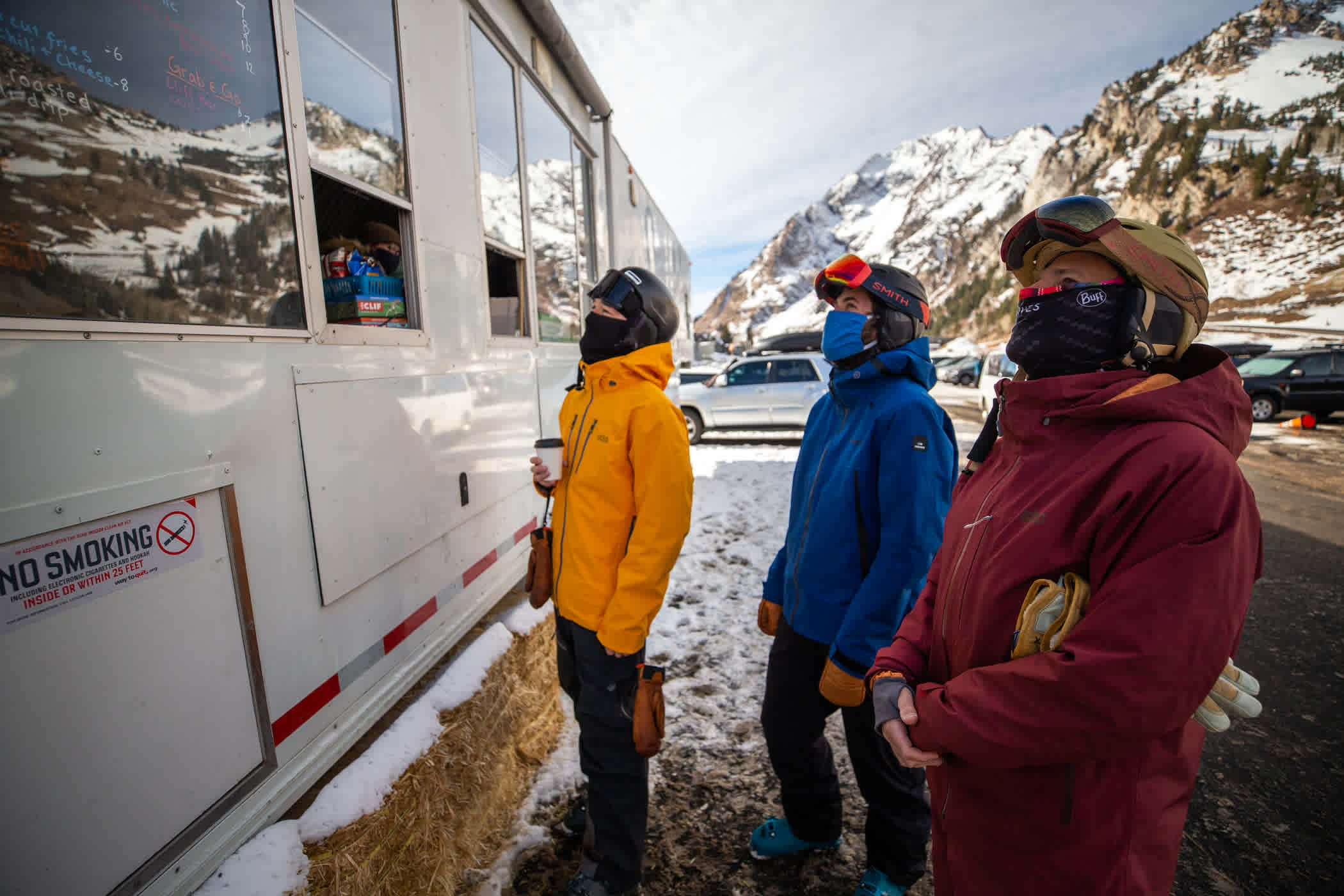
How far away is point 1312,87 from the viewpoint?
61.5 m

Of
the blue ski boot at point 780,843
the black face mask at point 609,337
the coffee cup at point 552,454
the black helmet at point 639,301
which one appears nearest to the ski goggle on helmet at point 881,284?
the black helmet at point 639,301

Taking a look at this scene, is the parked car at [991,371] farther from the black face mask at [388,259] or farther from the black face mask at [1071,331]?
the black face mask at [388,259]

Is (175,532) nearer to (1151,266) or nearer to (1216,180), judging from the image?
(1151,266)

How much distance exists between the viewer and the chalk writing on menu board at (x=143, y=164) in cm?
109

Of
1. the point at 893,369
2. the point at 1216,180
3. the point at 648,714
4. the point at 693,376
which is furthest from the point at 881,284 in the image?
the point at 1216,180

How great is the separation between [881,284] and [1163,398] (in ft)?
3.59

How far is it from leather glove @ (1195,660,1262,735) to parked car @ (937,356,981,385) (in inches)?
1096

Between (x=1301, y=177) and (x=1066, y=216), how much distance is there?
228 feet

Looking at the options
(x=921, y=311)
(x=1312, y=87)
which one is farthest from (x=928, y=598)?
(x=1312, y=87)

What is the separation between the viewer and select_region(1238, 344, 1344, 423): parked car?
12.0m

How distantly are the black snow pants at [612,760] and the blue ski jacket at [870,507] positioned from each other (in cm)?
67

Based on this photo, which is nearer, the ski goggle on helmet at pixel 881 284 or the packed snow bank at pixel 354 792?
the packed snow bank at pixel 354 792

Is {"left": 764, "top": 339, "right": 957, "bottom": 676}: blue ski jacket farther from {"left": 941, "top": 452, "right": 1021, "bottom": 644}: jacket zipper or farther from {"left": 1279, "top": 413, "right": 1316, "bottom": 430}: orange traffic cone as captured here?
{"left": 1279, "top": 413, "right": 1316, "bottom": 430}: orange traffic cone

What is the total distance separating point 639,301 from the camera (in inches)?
81.7
